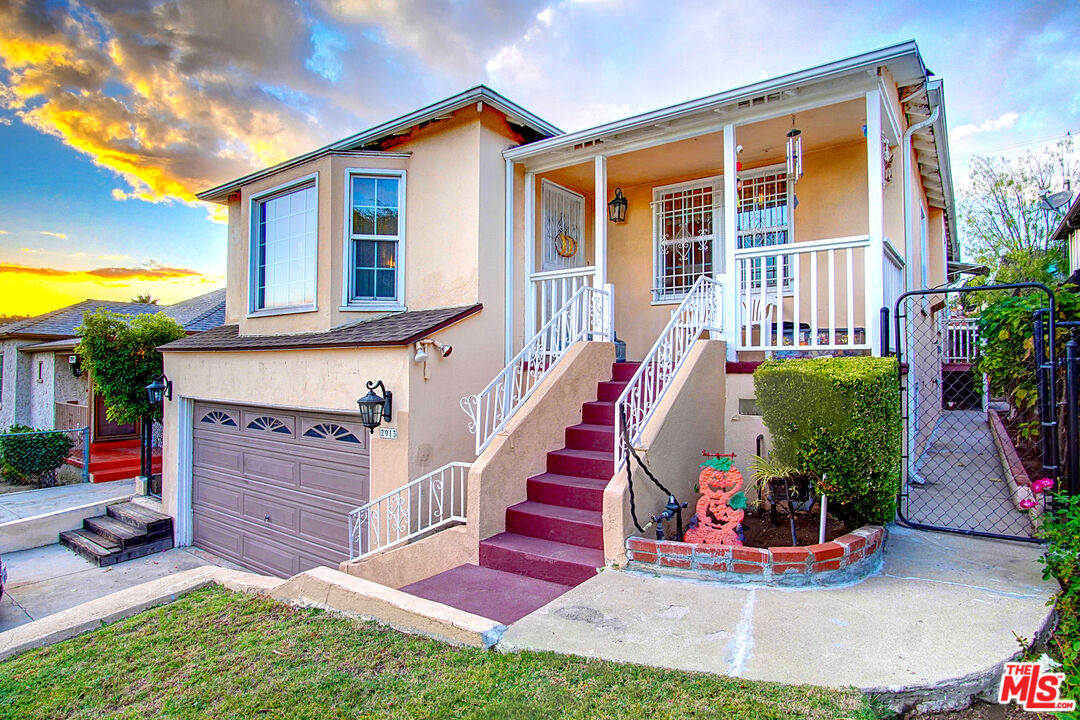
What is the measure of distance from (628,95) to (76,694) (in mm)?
16601

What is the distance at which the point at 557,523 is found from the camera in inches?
191

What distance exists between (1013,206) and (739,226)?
22.3 metres

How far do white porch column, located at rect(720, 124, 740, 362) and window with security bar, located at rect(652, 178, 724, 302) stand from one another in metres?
2.06

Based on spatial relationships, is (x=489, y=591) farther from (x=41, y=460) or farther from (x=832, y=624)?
(x=41, y=460)

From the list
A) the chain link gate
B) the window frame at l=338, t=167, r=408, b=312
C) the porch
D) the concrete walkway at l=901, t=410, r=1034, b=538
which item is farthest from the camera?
the window frame at l=338, t=167, r=408, b=312

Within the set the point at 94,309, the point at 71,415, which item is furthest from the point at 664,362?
the point at 94,309

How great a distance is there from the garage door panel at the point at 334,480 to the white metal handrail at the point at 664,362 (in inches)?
140

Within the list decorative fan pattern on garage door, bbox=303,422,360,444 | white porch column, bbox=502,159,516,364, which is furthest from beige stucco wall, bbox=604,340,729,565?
decorative fan pattern on garage door, bbox=303,422,360,444

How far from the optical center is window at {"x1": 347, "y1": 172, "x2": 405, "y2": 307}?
7.91 metres

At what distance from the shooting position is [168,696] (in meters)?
2.91

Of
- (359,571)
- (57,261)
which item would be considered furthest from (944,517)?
(57,261)

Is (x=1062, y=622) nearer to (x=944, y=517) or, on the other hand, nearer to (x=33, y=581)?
(x=944, y=517)

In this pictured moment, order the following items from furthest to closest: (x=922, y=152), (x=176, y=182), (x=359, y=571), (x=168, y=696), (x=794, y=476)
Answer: (x=176, y=182) < (x=922, y=152) < (x=359, y=571) < (x=794, y=476) < (x=168, y=696)

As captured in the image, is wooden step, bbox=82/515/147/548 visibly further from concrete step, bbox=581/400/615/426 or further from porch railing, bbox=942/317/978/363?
porch railing, bbox=942/317/978/363
